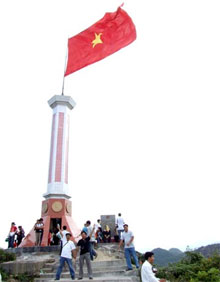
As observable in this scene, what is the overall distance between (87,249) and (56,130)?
492 inches

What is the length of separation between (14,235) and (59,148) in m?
6.43

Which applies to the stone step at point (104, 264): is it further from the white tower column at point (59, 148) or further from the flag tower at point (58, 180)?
the white tower column at point (59, 148)

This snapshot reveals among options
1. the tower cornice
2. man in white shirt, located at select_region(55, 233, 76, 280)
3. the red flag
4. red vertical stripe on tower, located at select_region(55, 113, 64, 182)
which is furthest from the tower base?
man in white shirt, located at select_region(55, 233, 76, 280)

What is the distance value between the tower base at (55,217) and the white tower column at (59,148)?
0.45m

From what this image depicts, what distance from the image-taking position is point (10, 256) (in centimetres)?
1247

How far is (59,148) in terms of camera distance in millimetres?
19594

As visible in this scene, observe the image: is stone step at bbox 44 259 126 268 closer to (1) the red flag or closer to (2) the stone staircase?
(2) the stone staircase

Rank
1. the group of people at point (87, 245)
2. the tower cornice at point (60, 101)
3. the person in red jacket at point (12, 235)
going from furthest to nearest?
the tower cornice at point (60, 101), the person in red jacket at point (12, 235), the group of people at point (87, 245)

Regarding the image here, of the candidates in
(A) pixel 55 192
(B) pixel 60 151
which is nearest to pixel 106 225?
(A) pixel 55 192

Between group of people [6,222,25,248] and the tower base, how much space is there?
2.63ft

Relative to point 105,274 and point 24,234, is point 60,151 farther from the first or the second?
point 105,274

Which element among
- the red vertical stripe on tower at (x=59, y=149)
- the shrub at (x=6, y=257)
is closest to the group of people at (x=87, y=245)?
the shrub at (x=6, y=257)

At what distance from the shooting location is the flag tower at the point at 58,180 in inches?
695

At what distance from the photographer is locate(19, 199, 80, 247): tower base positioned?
56.8 feet
